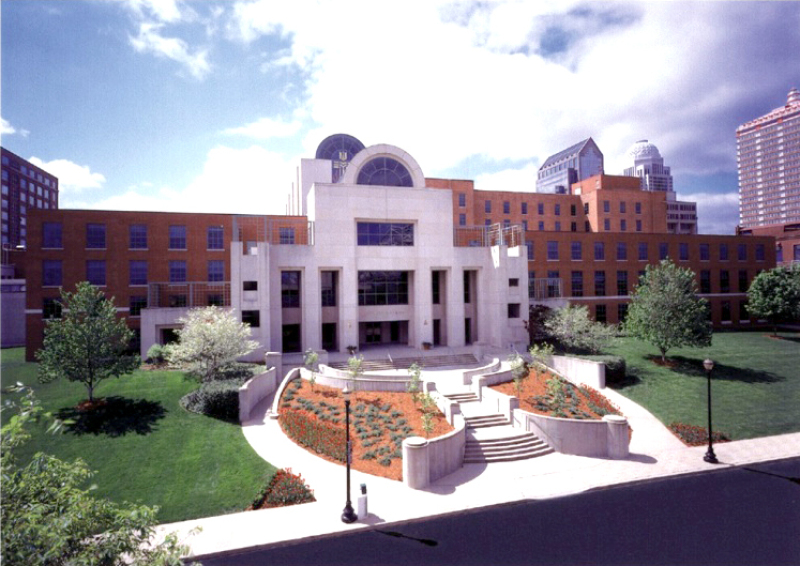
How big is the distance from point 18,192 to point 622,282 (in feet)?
389

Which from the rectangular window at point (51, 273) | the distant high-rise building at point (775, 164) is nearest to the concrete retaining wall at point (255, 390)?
the rectangular window at point (51, 273)

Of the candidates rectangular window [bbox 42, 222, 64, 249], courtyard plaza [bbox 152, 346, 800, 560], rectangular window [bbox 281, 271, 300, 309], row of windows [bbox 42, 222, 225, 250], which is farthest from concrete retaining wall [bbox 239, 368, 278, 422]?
rectangular window [bbox 42, 222, 64, 249]

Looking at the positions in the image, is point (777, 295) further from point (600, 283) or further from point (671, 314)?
point (671, 314)

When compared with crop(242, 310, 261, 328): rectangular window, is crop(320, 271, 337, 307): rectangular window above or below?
above

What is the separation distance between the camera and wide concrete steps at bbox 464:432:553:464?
61.4 ft

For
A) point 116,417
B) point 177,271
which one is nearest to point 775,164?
point 177,271

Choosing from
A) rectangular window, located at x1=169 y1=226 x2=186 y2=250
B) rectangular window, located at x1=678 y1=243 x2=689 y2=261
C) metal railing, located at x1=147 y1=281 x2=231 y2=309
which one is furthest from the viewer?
rectangular window, located at x1=678 y1=243 x2=689 y2=261

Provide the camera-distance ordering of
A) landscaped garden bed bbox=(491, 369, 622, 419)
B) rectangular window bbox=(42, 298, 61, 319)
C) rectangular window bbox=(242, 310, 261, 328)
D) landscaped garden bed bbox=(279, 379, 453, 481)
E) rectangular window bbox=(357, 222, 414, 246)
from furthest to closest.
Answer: rectangular window bbox=(42, 298, 61, 319)
rectangular window bbox=(357, 222, 414, 246)
rectangular window bbox=(242, 310, 261, 328)
landscaped garden bed bbox=(491, 369, 622, 419)
landscaped garden bed bbox=(279, 379, 453, 481)

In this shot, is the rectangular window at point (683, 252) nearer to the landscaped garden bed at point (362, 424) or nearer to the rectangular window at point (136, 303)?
the landscaped garden bed at point (362, 424)

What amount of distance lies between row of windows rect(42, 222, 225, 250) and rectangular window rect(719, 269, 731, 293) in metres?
60.8

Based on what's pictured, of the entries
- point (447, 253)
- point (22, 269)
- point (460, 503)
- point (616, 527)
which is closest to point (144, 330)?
point (447, 253)

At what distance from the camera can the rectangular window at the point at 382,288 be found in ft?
127

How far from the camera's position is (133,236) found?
42344 mm

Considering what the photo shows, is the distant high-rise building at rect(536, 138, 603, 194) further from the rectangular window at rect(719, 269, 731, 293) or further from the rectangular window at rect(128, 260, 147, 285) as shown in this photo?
the rectangular window at rect(128, 260, 147, 285)
